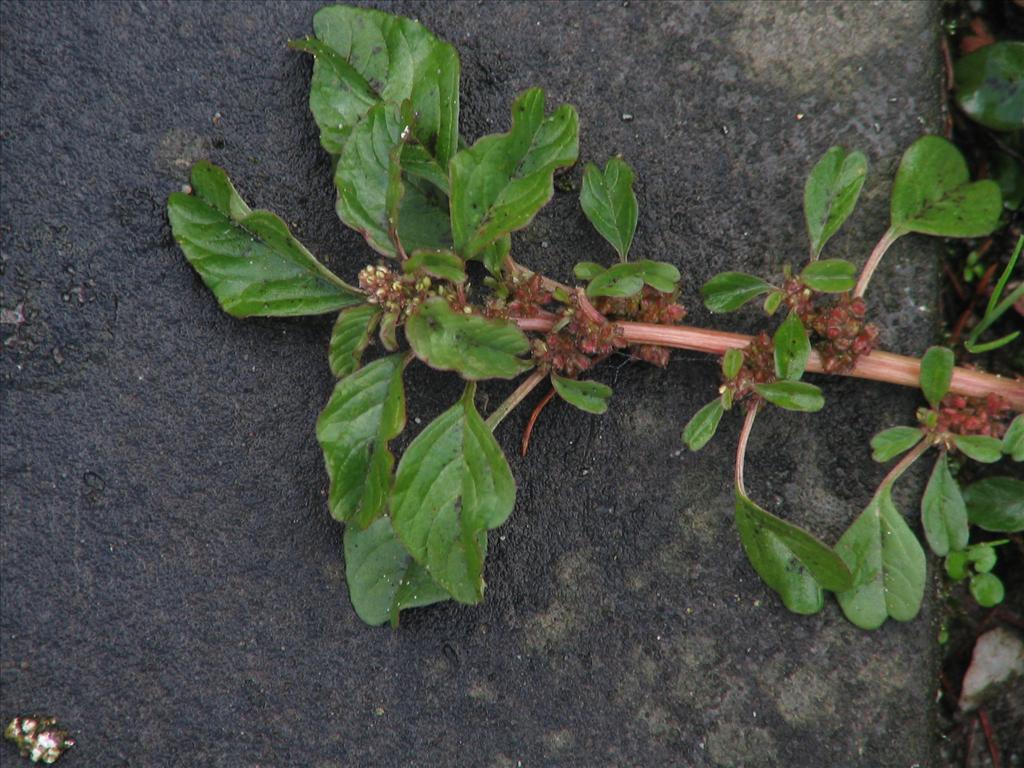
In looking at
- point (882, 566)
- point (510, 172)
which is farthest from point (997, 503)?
point (510, 172)

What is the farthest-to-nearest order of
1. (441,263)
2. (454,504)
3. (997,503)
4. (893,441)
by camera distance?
(997,503) < (893,441) < (454,504) < (441,263)

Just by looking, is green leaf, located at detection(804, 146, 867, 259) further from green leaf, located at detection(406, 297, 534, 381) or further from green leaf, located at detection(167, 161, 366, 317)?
green leaf, located at detection(167, 161, 366, 317)

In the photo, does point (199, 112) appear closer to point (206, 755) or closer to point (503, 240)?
point (503, 240)

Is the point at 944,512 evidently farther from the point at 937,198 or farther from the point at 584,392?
the point at 584,392

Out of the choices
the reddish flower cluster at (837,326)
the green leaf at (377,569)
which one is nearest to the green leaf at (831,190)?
the reddish flower cluster at (837,326)

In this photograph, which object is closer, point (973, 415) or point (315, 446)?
point (973, 415)

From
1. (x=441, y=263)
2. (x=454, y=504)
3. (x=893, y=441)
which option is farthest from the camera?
(x=893, y=441)

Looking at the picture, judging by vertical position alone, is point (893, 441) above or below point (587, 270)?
below

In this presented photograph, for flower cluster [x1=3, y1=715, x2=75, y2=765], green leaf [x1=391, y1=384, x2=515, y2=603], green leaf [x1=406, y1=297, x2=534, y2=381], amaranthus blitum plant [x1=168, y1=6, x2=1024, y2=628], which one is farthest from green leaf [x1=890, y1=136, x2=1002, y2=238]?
flower cluster [x1=3, y1=715, x2=75, y2=765]
